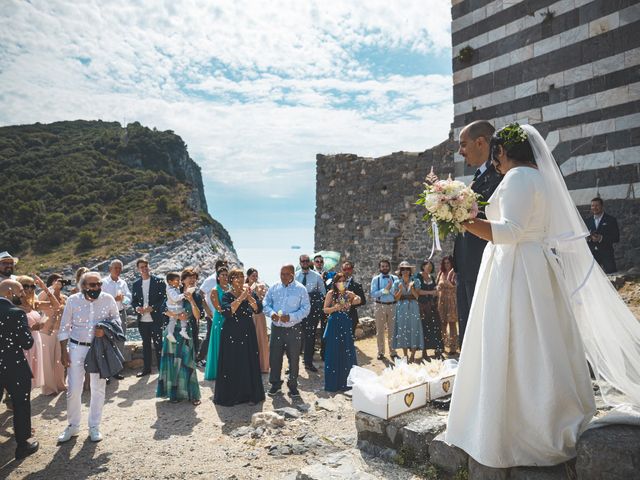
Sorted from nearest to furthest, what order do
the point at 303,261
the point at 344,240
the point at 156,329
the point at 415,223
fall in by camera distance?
the point at 156,329 → the point at 303,261 → the point at 415,223 → the point at 344,240

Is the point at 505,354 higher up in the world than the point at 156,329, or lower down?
higher up

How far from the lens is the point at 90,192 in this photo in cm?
5203

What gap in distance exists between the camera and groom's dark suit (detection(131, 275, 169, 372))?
857 centimetres

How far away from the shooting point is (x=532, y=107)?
32.9 ft

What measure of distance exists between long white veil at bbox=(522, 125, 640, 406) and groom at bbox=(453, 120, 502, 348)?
67 centimetres

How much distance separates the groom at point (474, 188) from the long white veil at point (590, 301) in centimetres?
67

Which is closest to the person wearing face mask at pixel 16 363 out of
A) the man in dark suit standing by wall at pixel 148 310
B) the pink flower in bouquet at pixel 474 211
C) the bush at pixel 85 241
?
the man in dark suit standing by wall at pixel 148 310

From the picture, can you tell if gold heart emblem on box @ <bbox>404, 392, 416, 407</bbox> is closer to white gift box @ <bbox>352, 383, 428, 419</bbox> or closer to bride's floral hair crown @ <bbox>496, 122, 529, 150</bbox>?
white gift box @ <bbox>352, 383, 428, 419</bbox>

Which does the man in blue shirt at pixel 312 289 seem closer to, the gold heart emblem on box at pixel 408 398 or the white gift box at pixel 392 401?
the white gift box at pixel 392 401

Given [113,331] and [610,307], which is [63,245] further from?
[610,307]

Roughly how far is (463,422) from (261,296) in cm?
623

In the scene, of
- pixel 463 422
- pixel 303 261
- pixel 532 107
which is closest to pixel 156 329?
pixel 303 261

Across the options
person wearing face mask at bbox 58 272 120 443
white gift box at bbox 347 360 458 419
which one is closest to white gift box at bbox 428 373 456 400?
white gift box at bbox 347 360 458 419

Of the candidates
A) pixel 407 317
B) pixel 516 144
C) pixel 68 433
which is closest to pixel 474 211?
pixel 516 144
